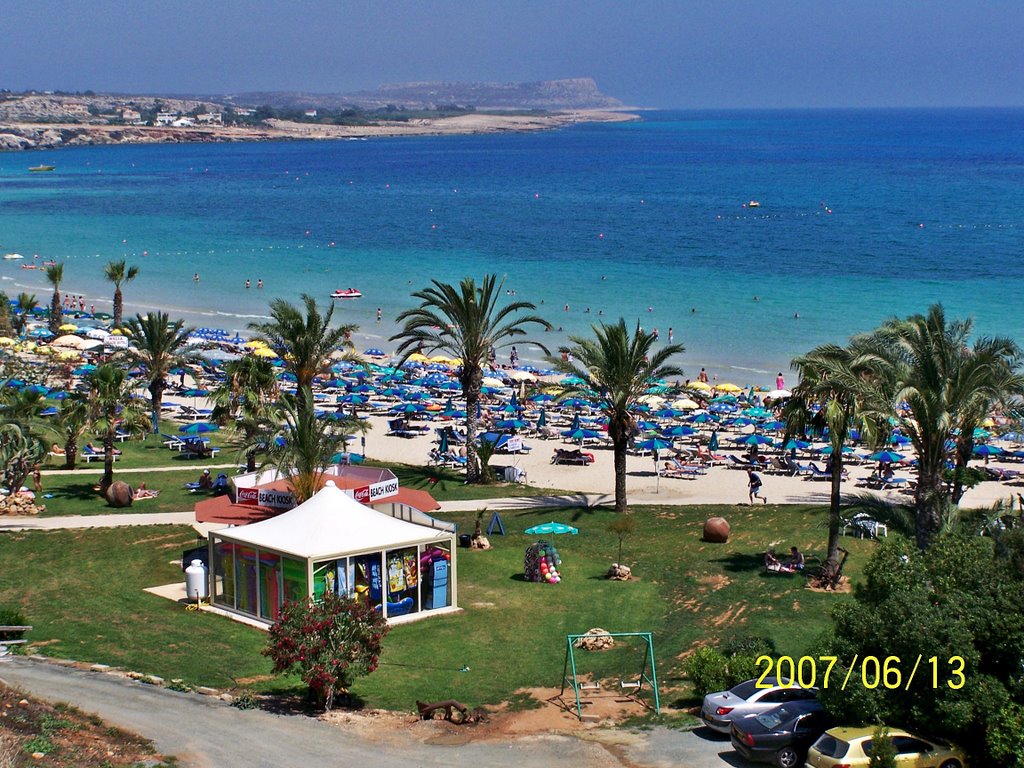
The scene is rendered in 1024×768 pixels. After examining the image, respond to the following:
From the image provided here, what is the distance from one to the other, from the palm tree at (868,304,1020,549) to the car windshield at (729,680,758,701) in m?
6.21

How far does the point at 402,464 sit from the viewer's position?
125 ft

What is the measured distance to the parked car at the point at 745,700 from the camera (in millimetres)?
15867

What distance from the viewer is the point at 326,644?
17.2 meters

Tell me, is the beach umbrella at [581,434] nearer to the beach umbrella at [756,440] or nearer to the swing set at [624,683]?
the beach umbrella at [756,440]

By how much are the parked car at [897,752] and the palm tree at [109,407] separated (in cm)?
2176

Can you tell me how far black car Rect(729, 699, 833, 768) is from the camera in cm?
1518

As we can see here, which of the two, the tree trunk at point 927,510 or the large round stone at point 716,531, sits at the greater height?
the tree trunk at point 927,510

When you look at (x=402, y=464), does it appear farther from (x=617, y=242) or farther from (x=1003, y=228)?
(x=1003, y=228)

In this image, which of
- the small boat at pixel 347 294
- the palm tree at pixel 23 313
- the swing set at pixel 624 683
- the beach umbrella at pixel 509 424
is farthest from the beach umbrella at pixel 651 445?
the small boat at pixel 347 294

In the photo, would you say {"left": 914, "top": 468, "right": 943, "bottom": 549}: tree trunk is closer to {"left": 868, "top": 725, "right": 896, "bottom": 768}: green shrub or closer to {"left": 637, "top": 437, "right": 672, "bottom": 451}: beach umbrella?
{"left": 868, "top": 725, "right": 896, "bottom": 768}: green shrub

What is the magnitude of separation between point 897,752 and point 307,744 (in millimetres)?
7211

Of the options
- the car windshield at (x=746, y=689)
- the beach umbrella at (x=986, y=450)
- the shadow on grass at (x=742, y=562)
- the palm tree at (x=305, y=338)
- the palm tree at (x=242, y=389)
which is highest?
the palm tree at (x=305, y=338)

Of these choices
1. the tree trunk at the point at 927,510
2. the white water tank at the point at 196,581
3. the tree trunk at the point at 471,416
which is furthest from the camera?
the tree trunk at the point at 471,416

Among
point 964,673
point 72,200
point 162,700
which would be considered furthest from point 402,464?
point 72,200
